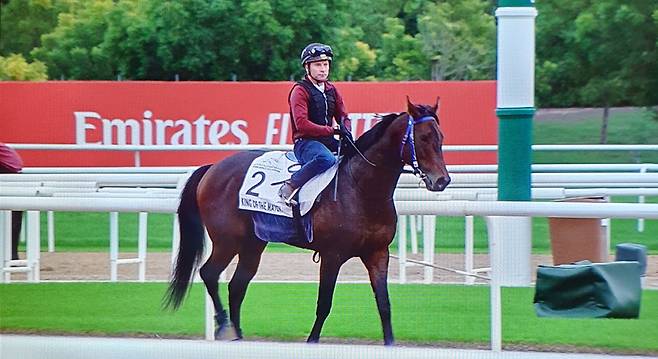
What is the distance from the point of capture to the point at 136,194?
7641mm

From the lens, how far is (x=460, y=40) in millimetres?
22859

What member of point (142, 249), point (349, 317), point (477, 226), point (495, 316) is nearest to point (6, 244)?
point (142, 249)

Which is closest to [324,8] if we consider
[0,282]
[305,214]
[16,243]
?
[16,243]

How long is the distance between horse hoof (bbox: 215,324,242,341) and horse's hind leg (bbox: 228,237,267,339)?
0.11 meters

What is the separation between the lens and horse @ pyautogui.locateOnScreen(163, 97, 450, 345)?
545 cm

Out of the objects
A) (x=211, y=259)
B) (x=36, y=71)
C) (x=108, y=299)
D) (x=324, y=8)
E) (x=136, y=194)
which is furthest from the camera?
(x=36, y=71)

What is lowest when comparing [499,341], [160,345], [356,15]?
[499,341]

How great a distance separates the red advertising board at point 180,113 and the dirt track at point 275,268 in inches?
215

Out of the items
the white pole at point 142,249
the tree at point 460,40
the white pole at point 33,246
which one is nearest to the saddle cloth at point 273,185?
the white pole at point 142,249

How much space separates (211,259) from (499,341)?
59.8 inches

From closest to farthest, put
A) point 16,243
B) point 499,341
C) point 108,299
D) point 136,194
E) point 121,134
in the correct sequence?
1. point 499,341
2. point 108,299
3. point 136,194
4. point 16,243
5. point 121,134

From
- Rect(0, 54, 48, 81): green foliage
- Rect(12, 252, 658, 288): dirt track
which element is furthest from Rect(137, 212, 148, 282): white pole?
Rect(0, 54, 48, 81): green foliage

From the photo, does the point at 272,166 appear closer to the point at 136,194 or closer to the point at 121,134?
the point at 136,194

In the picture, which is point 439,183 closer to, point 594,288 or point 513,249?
point 594,288
